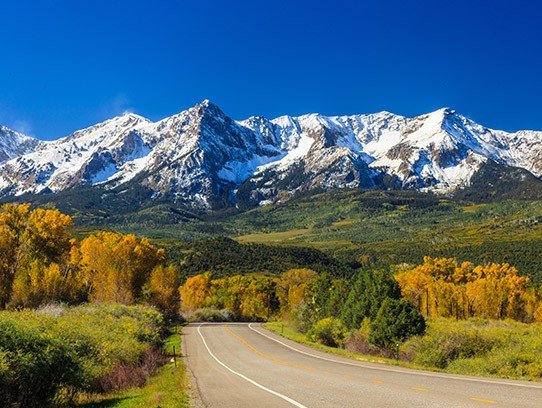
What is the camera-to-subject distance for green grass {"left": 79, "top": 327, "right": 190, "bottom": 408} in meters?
19.7

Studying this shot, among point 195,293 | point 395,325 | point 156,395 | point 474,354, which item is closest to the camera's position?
point 156,395

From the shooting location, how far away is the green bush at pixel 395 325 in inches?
1785

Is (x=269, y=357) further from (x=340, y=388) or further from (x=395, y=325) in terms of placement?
(x=340, y=388)

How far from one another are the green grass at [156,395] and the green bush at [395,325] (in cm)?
2074

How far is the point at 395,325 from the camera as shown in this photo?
45406 millimetres

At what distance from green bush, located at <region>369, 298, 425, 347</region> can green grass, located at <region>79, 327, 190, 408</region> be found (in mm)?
20737

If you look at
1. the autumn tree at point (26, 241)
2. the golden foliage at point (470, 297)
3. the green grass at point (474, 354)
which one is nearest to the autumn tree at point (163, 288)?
the autumn tree at point (26, 241)

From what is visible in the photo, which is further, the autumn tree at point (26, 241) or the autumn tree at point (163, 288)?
the autumn tree at point (163, 288)

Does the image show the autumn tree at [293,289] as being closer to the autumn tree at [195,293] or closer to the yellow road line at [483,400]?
the autumn tree at [195,293]

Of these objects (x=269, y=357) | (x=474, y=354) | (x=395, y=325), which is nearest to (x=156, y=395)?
(x=269, y=357)

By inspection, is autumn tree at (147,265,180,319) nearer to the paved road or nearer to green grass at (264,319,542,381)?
green grass at (264,319,542,381)

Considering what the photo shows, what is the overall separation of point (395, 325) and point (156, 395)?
93.8 ft

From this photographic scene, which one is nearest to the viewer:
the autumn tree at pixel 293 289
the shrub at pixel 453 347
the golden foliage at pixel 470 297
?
the shrub at pixel 453 347

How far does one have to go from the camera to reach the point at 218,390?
2230cm
